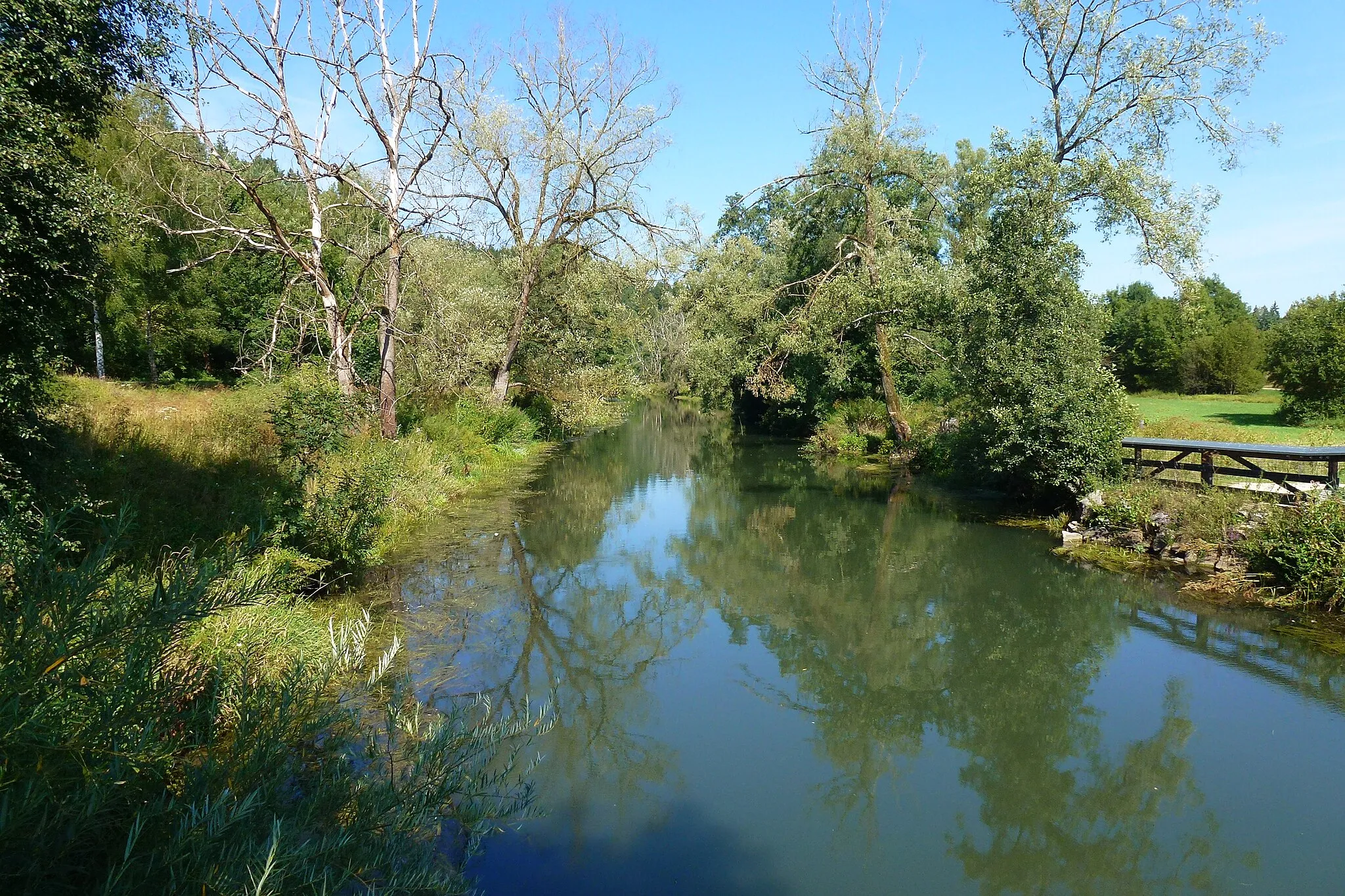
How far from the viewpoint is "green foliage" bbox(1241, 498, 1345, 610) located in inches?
341

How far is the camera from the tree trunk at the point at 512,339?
2272cm

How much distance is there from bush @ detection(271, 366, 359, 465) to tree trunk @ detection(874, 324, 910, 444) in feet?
50.5

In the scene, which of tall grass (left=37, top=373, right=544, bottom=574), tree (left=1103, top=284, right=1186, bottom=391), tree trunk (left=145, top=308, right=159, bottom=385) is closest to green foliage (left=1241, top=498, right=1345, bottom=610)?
tall grass (left=37, top=373, right=544, bottom=574)

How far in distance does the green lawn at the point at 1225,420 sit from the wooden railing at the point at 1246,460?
295 cm

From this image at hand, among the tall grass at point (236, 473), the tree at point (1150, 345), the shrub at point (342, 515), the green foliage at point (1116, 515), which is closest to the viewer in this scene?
the tall grass at point (236, 473)

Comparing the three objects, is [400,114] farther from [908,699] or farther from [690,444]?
[690,444]

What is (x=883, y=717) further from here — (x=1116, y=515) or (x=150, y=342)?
(x=150, y=342)

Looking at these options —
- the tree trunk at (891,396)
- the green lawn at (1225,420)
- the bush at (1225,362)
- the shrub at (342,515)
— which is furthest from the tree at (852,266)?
the bush at (1225,362)

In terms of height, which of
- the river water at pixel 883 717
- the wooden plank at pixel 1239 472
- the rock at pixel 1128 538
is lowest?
the river water at pixel 883 717

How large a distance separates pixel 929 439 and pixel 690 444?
12396 mm

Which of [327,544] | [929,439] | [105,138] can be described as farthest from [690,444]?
[327,544]

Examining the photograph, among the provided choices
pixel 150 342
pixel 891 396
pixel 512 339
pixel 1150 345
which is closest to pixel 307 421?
pixel 512 339

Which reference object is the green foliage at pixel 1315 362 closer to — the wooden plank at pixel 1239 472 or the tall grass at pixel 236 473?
the wooden plank at pixel 1239 472

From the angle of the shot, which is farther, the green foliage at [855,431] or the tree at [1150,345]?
the tree at [1150,345]
